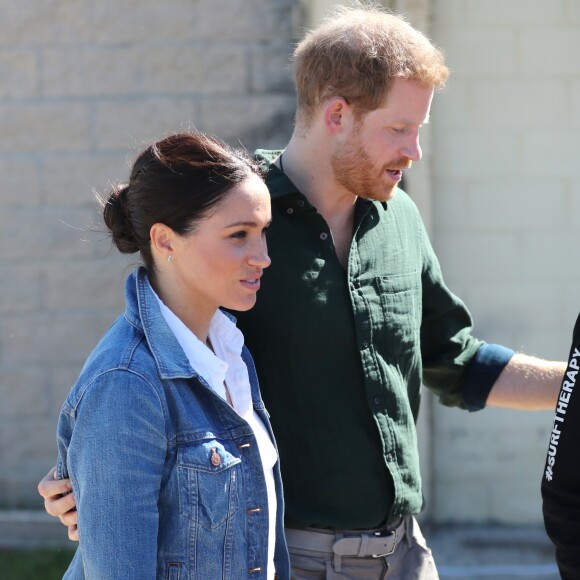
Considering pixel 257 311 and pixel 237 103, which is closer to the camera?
pixel 257 311

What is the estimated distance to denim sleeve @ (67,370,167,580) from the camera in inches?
78.2

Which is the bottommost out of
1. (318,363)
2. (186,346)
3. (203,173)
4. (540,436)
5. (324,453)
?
(540,436)

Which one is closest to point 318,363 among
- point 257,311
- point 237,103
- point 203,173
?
point 257,311

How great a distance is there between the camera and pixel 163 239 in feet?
7.38

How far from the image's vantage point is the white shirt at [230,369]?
225 cm

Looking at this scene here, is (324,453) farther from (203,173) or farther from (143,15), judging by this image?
(143,15)

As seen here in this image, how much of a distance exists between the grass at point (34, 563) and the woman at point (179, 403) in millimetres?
2841

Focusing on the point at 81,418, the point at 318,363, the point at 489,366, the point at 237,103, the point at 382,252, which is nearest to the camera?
the point at 81,418

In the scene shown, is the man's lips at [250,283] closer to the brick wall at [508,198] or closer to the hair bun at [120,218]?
the hair bun at [120,218]

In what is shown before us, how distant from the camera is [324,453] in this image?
8.66 feet

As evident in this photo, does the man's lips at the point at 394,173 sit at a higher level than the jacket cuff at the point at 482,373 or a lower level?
higher

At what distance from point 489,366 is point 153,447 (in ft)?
4.30

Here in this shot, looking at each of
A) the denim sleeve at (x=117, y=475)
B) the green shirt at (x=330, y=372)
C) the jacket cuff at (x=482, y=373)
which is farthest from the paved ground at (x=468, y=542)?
the denim sleeve at (x=117, y=475)

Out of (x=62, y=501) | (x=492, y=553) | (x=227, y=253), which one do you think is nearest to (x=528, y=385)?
(x=227, y=253)
